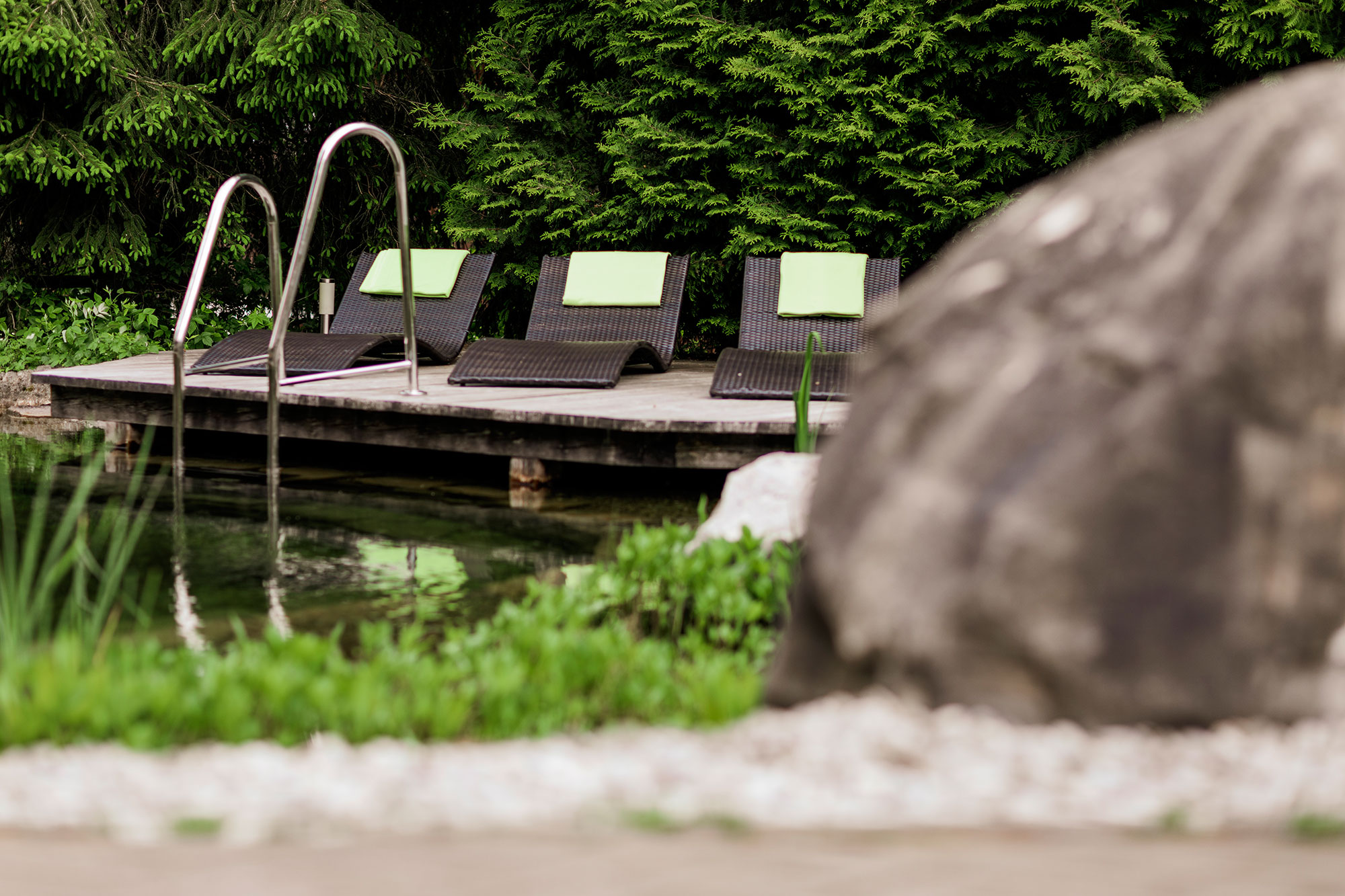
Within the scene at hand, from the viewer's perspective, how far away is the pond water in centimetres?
348

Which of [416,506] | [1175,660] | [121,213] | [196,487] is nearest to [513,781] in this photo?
[1175,660]

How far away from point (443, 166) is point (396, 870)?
→ 899cm

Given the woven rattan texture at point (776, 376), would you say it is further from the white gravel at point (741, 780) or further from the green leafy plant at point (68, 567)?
the white gravel at point (741, 780)

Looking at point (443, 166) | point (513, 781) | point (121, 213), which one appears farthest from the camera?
point (443, 166)

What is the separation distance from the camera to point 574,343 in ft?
22.3

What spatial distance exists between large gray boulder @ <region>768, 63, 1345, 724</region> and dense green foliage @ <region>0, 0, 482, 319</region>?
7209mm

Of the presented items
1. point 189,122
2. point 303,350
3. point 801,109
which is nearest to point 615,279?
point 801,109

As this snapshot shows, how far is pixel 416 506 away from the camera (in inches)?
199

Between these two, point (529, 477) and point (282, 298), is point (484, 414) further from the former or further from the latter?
point (282, 298)

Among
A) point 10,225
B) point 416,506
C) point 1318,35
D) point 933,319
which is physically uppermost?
point 1318,35

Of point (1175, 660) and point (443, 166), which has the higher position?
point (443, 166)

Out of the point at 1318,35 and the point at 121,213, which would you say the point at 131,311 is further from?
the point at 1318,35

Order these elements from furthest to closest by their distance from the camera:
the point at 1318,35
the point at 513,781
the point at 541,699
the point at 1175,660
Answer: the point at 1318,35
the point at 541,699
the point at 1175,660
the point at 513,781

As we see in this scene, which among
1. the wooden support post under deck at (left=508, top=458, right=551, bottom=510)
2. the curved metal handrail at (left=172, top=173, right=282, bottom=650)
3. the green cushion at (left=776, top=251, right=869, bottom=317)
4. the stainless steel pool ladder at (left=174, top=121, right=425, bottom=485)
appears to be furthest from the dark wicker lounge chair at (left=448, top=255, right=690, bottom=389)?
the curved metal handrail at (left=172, top=173, right=282, bottom=650)
